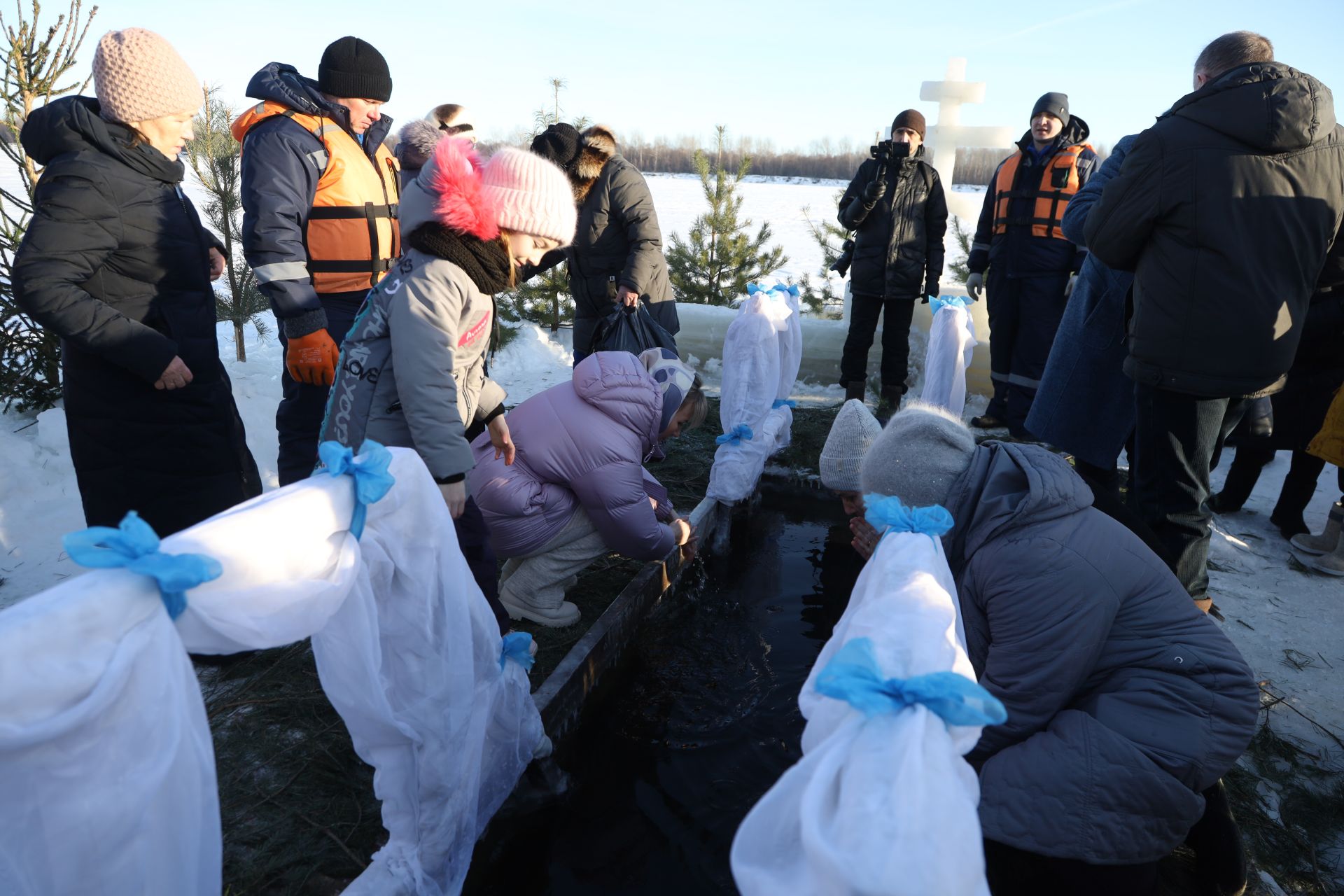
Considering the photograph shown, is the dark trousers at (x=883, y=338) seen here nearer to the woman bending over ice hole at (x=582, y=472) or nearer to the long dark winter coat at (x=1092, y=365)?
the long dark winter coat at (x=1092, y=365)

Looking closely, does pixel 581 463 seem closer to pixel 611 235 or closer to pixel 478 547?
pixel 478 547

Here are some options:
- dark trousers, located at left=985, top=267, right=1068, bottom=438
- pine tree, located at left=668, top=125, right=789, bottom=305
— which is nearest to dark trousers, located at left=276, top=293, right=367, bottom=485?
dark trousers, located at left=985, top=267, right=1068, bottom=438

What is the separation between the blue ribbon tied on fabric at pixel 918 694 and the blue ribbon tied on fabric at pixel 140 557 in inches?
34.7

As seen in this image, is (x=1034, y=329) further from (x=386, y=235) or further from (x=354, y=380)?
(x=354, y=380)

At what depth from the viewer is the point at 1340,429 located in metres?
3.52

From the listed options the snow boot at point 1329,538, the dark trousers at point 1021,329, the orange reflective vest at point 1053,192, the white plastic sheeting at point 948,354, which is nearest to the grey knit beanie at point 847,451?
the white plastic sheeting at point 948,354

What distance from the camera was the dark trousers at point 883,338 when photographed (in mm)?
5852

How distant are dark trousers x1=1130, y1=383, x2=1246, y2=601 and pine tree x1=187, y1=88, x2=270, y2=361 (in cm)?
608

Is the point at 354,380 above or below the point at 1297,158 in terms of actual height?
below

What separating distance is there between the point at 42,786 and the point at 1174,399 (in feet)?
10.3

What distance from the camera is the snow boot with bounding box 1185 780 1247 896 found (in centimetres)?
→ 204

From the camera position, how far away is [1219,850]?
2057mm

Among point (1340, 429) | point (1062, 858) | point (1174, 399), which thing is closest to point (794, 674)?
point (1062, 858)

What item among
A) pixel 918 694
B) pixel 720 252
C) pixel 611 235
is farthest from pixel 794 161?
pixel 918 694
